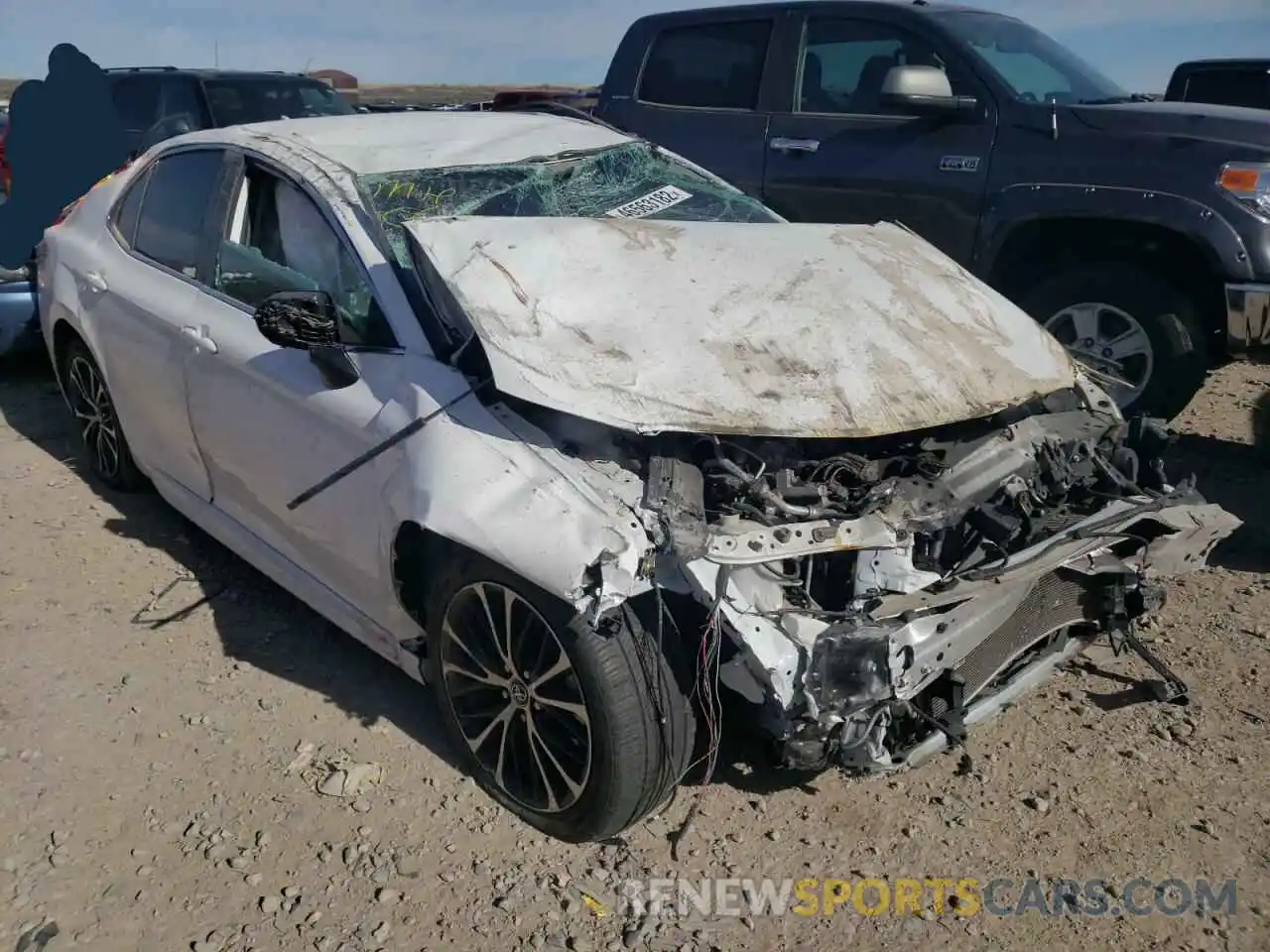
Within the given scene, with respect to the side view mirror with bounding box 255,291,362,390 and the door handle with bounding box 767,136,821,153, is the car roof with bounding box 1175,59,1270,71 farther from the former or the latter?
the side view mirror with bounding box 255,291,362,390

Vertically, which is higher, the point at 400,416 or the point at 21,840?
the point at 400,416

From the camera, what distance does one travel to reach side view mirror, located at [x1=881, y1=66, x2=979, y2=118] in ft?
17.2

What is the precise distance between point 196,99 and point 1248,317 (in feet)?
25.6

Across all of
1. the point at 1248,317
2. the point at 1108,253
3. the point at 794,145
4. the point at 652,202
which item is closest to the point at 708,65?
the point at 794,145

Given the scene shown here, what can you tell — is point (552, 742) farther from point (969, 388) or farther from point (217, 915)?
point (969, 388)

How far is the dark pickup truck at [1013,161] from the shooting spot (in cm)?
482

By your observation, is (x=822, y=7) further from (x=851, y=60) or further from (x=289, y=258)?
(x=289, y=258)

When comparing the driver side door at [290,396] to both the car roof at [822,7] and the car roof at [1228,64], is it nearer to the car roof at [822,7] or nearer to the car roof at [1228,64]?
the car roof at [822,7]

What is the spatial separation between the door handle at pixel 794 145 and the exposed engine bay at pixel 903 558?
2.95 metres

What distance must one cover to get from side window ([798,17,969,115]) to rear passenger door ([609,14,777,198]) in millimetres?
261

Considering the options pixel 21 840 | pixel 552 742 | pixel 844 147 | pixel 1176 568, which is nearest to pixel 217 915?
pixel 21 840

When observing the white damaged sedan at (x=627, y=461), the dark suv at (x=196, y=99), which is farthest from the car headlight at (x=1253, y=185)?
the dark suv at (x=196, y=99)

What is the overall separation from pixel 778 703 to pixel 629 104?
16.8 feet

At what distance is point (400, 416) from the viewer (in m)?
2.84
